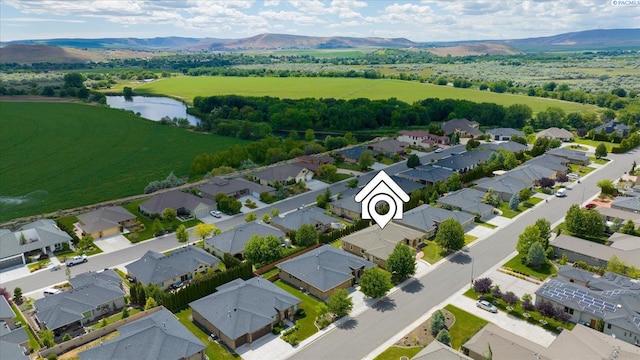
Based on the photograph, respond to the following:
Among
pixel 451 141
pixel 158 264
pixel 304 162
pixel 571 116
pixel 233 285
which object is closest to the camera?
pixel 233 285

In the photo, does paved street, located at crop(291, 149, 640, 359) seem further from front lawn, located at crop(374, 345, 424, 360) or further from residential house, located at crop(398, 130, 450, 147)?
residential house, located at crop(398, 130, 450, 147)

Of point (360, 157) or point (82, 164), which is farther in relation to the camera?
point (82, 164)

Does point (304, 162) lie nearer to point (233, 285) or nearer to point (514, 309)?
point (233, 285)

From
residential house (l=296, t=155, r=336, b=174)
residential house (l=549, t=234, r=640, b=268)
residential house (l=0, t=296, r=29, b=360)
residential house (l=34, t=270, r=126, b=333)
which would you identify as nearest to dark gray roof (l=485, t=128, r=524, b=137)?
residential house (l=296, t=155, r=336, b=174)

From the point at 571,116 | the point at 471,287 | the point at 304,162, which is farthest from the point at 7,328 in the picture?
the point at 571,116

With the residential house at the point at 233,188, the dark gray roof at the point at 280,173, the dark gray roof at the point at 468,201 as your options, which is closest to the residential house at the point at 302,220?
the residential house at the point at 233,188

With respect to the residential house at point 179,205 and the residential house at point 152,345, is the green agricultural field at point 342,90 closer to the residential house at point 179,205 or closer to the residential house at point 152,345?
the residential house at point 179,205
